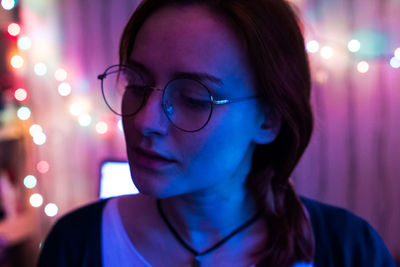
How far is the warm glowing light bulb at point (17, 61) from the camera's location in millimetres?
2390

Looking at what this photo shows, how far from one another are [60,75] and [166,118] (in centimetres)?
209

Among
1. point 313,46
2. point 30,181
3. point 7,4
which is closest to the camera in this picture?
point 313,46

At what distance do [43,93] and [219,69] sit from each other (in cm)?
222

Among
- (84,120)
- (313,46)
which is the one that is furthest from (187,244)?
(84,120)

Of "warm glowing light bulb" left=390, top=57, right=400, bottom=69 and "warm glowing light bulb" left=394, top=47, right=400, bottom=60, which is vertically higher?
"warm glowing light bulb" left=394, top=47, right=400, bottom=60

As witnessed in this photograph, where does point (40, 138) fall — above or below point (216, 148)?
below

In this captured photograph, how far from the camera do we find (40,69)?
2482 mm

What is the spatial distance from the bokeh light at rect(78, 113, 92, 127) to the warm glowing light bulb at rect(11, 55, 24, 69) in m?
0.58

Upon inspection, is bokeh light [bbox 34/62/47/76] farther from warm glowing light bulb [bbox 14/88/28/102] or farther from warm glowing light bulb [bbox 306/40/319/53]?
warm glowing light bulb [bbox 306/40/319/53]

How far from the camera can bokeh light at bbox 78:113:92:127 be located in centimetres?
249

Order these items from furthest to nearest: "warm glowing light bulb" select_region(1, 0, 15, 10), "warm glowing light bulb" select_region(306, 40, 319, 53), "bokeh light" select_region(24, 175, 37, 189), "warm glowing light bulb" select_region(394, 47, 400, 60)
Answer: "bokeh light" select_region(24, 175, 37, 189), "warm glowing light bulb" select_region(1, 0, 15, 10), "warm glowing light bulb" select_region(306, 40, 319, 53), "warm glowing light bulb" select_region(394, 47, 400, 60)

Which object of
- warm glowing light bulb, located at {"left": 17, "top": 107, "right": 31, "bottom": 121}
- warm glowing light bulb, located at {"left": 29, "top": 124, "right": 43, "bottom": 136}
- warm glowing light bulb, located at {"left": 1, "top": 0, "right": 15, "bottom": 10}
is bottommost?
warm glowing light bulb, located at {"left": 29, "top": 124, "right": 43, "bottom": 136}

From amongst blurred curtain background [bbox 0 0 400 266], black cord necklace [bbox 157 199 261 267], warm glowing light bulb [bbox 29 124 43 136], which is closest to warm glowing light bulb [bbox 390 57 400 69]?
blurred curtain background [bbox 0 0 400 266]

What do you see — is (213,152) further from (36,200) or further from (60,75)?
(36,200)
